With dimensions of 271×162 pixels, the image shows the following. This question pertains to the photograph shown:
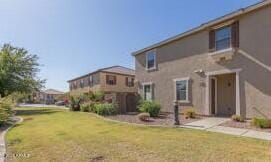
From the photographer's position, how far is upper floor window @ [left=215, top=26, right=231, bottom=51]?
14.5m

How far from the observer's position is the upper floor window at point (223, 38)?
1450 cm

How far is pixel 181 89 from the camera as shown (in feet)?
59.7

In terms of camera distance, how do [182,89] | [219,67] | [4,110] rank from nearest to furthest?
[219,67] → [4,110] → [182,89]

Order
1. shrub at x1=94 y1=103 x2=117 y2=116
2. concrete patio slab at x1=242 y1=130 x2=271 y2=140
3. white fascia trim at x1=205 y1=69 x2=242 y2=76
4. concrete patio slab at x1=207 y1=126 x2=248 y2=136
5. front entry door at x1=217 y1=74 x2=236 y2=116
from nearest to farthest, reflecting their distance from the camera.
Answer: concrete patio slab at x1=242 y1=130 x2=271 y2=140 → concrete patio slab at x1=207 y1=126 x2=248 y2=136 → white fascia trim at x1=205 y1=69 x2=242 y2=76 → front entry door at x1=217 y1=74 x2=236 y2=116 → shrub at x1=94 y1=103 x2=117 y2=116

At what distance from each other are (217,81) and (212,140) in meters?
8.69

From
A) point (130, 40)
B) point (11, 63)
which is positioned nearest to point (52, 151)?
point (130, 40)

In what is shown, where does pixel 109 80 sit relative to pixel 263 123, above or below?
above

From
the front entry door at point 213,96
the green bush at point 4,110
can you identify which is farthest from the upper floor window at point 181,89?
the green bush at point 4,110

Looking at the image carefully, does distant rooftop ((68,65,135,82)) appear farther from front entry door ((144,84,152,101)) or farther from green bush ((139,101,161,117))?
green bush ((139,101,161,117))

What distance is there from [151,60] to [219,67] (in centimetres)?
826

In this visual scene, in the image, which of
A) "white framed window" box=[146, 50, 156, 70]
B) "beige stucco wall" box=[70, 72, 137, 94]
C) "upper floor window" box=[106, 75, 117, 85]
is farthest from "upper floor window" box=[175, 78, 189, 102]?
"upper floor window" box=[106, 75, 117, 85]

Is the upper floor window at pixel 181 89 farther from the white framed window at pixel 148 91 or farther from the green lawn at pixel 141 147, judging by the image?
the green lawn at pixel 141 147

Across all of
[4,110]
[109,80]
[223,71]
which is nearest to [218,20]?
[223,71]

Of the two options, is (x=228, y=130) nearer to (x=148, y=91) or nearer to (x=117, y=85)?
(x=148, y=91)
